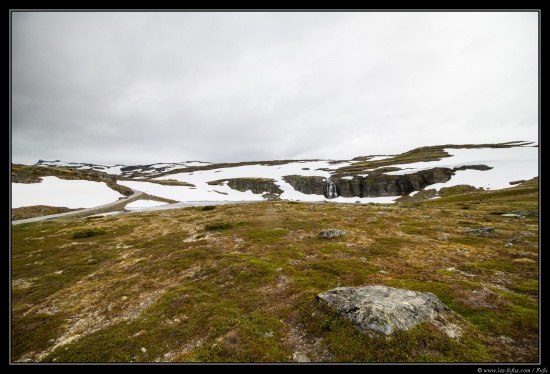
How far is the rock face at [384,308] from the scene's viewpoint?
29.6ft

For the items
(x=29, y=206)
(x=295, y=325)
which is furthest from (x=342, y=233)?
(x=29, y=206)

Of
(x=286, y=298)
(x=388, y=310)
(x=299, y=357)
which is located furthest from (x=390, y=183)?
(x=299, y=357)

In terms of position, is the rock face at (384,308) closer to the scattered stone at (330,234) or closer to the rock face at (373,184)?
the scattered stone at (330,234)

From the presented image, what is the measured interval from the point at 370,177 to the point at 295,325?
136438mm

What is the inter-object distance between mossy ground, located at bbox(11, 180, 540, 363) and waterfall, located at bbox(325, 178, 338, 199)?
360ft

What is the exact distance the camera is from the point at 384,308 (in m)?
9.47

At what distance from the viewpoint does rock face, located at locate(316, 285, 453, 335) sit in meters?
9.01

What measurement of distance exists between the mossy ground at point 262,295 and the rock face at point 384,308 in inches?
16.6

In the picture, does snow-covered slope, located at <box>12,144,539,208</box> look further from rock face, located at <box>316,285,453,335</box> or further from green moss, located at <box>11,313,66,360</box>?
rock face, located at <box>316,285,453,335</box>

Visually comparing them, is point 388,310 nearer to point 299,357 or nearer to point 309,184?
point 299,357

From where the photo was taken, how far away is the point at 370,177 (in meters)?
135

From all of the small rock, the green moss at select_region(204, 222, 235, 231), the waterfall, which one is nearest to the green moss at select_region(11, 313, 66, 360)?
the small rock

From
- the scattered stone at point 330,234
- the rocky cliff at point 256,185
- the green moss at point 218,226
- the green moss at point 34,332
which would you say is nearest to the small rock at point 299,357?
the green moss at point 34,332
